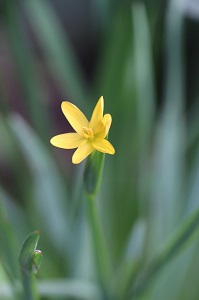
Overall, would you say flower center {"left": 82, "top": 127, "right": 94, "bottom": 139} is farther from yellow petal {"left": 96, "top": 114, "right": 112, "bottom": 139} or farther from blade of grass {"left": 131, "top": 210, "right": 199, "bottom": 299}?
blade of grass {"left": 131, "top": 210, "right": 199, "bottom": 299}

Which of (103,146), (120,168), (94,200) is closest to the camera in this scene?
(103,146)

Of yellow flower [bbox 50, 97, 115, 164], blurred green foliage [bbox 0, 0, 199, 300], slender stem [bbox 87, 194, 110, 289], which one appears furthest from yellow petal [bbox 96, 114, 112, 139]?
blurred green foliage [bbox 0, 0, 199, 300]

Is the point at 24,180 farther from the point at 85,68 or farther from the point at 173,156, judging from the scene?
the point at 85,68

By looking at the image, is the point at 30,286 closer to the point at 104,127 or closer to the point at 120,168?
the point at 104,127

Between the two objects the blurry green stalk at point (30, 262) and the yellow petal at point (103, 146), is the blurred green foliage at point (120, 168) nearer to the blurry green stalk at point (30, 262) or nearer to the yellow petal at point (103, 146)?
the blurry green stalk at point (30, 262)

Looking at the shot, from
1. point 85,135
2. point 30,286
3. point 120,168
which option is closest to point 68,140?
point 85,135

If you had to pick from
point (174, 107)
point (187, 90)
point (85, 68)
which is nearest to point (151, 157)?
point (174, 107)
